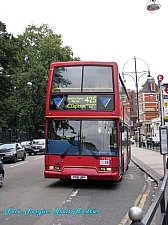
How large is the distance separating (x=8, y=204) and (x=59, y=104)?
387cm

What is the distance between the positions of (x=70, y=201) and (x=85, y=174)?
1.99m

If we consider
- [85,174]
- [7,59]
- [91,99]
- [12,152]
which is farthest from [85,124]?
[7,59]

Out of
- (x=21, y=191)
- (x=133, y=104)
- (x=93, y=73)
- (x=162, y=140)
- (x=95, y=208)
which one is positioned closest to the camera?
(x=95, y=208)

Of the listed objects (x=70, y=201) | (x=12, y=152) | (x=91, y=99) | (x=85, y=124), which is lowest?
(x=70, y=201)

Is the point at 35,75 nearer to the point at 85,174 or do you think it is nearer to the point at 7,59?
the point at 7,59

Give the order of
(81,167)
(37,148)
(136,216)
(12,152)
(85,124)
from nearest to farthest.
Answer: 1. (136,216)
2. (81,167)
3. (85,124)
4. (12,152)
5. (37,148)

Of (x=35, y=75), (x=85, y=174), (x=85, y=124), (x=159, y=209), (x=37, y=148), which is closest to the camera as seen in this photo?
(x=159, y=209)

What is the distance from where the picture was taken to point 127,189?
11.1 m

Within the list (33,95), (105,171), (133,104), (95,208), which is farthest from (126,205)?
(133,104)

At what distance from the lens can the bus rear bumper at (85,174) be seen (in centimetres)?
1059

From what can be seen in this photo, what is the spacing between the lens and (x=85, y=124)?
11.0 m

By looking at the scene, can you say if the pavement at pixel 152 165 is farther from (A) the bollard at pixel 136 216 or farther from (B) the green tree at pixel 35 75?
(B) the green tree at pixel 35 75

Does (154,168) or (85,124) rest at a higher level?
(85,124)

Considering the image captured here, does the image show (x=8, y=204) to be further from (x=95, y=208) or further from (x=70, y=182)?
(x=70, y=182)
